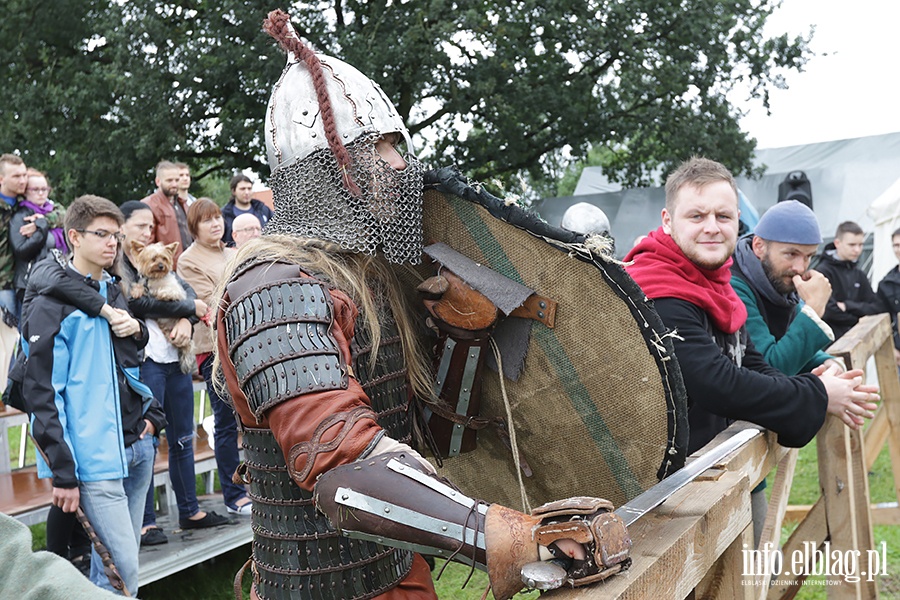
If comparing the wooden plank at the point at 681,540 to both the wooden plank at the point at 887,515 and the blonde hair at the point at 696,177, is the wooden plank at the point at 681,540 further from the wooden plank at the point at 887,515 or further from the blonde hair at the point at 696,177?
the wooden plank at the point at 887,515

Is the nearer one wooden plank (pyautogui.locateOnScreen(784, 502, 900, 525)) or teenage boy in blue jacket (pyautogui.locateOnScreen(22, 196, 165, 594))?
teenage boy in blue jacket (pyautogui.locateOnScreen(22, 196, 165, 594))

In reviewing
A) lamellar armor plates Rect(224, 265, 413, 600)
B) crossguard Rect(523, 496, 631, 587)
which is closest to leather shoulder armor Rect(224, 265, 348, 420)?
lamellar armor plates Rect(224, 265, 413, 600)

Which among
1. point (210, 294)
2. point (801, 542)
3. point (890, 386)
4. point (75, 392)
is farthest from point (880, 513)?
point (75, 392)

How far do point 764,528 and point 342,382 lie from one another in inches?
79.4

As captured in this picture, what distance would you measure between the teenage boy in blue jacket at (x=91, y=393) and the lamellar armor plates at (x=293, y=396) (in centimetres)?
163

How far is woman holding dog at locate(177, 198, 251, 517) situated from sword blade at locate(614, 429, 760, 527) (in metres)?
3.35

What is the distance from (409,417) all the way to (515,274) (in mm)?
451

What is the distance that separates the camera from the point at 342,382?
158 cm

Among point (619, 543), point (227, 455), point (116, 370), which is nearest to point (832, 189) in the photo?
point (227, 455)

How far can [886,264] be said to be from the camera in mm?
10016

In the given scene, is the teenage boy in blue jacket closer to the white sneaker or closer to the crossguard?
the white sneaker

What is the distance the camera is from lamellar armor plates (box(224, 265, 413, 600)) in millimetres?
1592

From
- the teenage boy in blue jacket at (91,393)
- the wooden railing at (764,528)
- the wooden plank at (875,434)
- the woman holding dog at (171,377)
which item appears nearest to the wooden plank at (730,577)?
the wooden railing at (764,528)

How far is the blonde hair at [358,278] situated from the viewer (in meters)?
1.88
